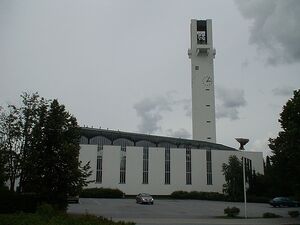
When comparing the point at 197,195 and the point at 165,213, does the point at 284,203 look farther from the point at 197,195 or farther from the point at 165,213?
the point at 165,213

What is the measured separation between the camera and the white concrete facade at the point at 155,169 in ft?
248

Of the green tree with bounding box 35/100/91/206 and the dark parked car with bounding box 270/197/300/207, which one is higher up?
the green tree with bounding box 35/100/91/206

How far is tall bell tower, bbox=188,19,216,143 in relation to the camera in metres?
85.6

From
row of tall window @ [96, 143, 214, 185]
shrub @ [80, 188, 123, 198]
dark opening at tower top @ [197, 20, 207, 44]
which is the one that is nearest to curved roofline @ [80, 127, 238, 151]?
row of tall window @ [96, 143, 214, 185]

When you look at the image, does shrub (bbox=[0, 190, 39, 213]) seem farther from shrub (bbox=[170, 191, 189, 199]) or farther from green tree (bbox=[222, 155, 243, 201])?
shrub (bbox=[170, 191, 189, 199])

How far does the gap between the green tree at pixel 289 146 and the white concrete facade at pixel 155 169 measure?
44.1m

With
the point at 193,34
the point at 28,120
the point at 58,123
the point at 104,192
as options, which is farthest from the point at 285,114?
the point at 193,34

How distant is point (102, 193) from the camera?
222 feet

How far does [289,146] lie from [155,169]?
4848cm

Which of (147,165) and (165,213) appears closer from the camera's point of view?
(165,213)

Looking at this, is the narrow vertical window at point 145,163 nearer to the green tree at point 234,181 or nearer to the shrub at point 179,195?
the shrub at point 179,195

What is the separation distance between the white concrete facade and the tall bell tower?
7130mm

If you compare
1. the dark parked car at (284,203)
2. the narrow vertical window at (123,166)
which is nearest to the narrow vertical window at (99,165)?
the narrow vertical window at (123,166)

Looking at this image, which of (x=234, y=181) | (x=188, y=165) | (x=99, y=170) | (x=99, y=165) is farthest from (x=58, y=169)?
(x=188, y=165)
